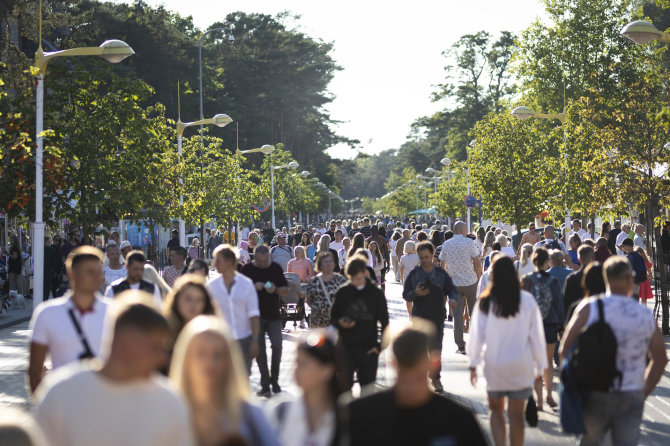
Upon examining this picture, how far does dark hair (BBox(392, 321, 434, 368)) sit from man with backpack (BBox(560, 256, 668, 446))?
8.32 ft

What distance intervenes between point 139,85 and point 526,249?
11.4 meters

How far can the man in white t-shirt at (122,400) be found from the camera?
11.6 ft

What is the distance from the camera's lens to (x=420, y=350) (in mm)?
4250

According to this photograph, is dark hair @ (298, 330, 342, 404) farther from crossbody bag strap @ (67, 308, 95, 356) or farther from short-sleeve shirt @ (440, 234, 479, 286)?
short-sleeve shirt @ (440, 234, 479, 286)

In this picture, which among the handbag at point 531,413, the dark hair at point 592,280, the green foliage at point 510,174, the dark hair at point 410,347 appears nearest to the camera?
the dark hair at point 410,347

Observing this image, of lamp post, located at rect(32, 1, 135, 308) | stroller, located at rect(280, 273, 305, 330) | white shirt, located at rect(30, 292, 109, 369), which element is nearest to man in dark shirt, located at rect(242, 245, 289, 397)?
stroller, located at rect(280, 273, 305, 330)

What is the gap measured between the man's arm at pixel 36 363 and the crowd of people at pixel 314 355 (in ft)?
0.04

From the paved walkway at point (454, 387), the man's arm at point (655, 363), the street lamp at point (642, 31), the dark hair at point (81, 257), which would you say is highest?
the street lamp at point (642, 31)

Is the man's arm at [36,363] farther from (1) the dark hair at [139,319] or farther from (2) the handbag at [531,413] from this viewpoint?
(2) the handbag at [531,413]

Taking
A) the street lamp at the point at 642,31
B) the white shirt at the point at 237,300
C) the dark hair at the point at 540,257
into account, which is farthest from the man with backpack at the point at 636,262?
the white shirt at the point at 237,300

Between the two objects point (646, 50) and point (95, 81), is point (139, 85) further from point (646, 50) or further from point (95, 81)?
point (646, 50)

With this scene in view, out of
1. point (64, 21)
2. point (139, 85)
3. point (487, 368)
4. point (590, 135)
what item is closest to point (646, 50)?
point (590, 135)

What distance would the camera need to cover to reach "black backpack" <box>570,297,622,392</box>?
6508 millimetres

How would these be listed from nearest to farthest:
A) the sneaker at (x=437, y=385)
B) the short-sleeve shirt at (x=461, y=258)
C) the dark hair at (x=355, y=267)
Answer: the dark hair at (x=355, y=267) < the sneaker at (x=437, y=385) < the short-sleeve shirt at (x=461, y=258)
